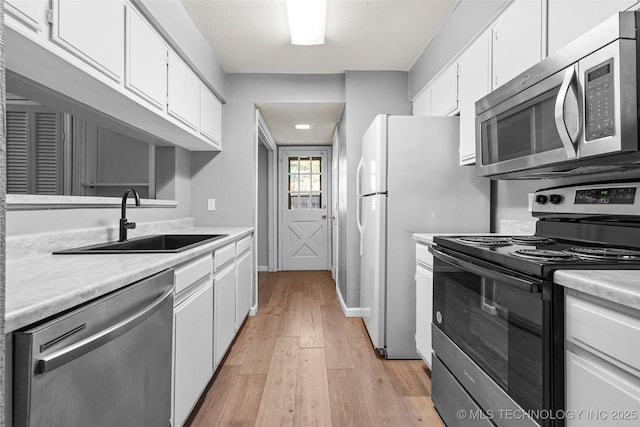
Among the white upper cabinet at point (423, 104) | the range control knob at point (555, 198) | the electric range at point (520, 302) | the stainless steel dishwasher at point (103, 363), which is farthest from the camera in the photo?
the white upper cabinet at point (423, 104)

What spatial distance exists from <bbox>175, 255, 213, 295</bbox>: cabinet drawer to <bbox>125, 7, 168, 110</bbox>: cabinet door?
3.01 ft

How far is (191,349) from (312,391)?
0.80m

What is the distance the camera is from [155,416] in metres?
1.23

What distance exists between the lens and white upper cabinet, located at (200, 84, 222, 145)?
2895 millimetres

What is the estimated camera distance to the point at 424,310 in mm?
2150

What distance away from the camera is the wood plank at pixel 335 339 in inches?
96.3

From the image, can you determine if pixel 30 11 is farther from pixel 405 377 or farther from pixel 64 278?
pixel 405 377

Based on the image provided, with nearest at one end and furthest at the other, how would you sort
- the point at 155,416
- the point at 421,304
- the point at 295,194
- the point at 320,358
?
the point at 155,416 → the point at 421,304 → the point at 320,358 → the point at 295,194

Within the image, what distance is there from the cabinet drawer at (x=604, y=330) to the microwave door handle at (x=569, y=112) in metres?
0.55

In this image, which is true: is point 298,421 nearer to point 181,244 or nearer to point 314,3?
point 181,244

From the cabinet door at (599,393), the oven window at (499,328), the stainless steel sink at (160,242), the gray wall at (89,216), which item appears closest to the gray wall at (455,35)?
the oven window at (499,328)

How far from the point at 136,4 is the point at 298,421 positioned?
2270 mm

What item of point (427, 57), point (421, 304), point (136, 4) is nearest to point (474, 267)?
point (421, 304)

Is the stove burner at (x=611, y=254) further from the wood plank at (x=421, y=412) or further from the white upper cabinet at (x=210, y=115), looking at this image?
the white upper cabinet at (x=210, y=115)
